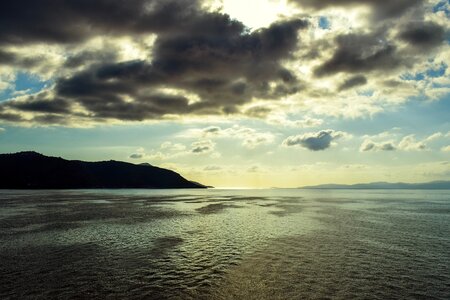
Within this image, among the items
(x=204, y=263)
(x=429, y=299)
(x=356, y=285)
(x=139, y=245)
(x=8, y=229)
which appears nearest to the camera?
(x=429, y=299)

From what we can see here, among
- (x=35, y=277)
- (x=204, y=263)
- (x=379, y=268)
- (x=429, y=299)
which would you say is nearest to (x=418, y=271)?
(x=379, y=268)

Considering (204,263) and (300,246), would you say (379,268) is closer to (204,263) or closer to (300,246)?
(300,246)

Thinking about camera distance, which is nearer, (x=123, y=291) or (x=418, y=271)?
(x=123, y=291)

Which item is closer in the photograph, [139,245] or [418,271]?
[418,271]

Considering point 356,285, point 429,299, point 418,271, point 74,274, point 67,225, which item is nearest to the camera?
point 429,299

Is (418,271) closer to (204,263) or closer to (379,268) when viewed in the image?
(379,268)

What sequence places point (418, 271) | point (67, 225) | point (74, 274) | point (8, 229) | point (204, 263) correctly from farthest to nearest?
1. point (67, 225)
2. point (8, 229)
3. point (204, 263)
4. point (418, 271)
5. point (74, 274)

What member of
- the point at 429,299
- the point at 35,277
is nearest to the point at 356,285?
the point at 429,299

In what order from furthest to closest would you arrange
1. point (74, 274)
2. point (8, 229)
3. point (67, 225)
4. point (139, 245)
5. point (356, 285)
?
point (67, 225) → point (8, 229) → point (139, 245) → point (74, 274) → point (356, 285)
